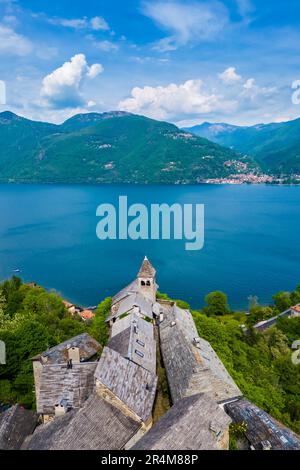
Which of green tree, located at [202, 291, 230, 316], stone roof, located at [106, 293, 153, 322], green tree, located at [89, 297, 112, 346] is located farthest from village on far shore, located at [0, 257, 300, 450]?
green tree, located at [202, 291, 230, 316]

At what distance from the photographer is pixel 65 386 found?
2803 centimetres

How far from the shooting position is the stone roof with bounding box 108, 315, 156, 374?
32406mm

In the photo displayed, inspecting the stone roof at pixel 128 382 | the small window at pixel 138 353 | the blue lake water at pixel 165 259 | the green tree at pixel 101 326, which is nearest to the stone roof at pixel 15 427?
the stone roof at pixel 128 382

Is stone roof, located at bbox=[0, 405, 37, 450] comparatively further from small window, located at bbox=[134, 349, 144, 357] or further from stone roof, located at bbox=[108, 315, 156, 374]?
small window, located at bbox=[134, 349, 144, 357]

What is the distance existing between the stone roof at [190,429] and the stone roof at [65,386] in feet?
26.4

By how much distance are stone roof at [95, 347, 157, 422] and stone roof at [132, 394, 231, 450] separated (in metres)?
3.46

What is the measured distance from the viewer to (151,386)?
27219 millimetres

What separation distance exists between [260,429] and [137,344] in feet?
42.2

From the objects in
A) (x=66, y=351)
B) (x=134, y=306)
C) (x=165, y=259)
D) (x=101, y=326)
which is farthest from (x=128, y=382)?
(x=165, y=259)

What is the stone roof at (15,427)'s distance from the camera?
26.6 metres

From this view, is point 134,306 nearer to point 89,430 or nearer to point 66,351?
point 66,351

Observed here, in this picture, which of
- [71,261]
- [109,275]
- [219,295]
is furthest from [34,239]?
[219,295]

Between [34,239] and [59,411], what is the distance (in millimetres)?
133869

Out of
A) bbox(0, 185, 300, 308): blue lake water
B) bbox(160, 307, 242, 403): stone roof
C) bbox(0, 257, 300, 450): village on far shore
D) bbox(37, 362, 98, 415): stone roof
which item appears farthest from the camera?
bbox(0, 185, 300, 308): blue lake water
